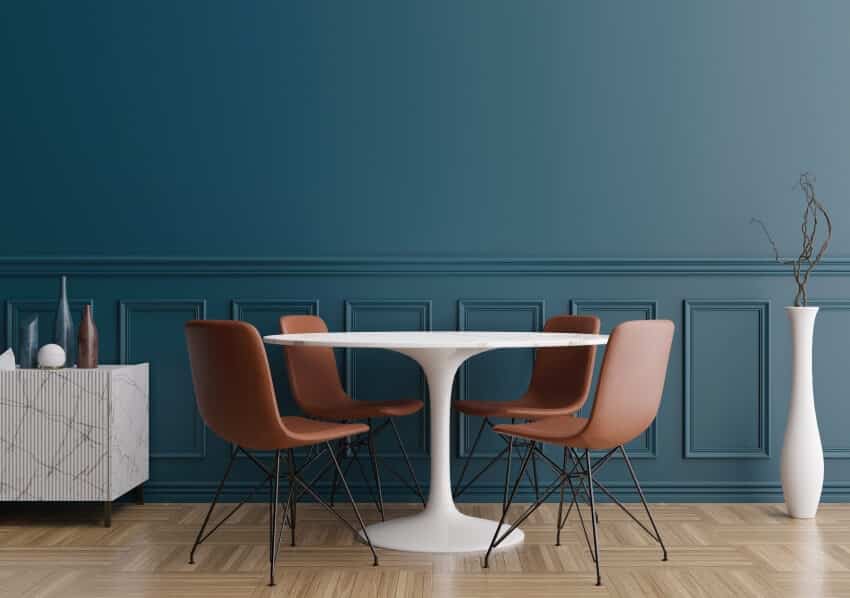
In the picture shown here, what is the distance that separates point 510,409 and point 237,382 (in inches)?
49.2

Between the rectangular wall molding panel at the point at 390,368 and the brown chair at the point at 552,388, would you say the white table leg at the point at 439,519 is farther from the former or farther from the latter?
the rectangular wall molding panel at the point at 390,368

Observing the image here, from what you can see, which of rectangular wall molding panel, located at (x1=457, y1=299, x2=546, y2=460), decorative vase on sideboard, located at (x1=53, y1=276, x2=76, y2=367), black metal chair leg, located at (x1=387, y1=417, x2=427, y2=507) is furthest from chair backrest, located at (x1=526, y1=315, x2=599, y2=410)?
decorative vase on sideboard, located at (x1=53, y1=276, x2=76, y2=367)

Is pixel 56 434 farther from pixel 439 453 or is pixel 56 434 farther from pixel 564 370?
pixel 564 370

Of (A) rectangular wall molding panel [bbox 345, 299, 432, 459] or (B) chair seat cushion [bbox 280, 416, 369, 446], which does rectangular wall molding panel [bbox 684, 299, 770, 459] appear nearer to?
(A) rectangular wall molding panel [bbox 345, 299, 432, 459]

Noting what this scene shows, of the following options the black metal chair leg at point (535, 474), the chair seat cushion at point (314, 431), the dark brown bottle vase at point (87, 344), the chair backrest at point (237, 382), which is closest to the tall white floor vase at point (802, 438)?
the black metal chair leg at point (535, 474)

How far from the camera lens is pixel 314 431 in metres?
3.40

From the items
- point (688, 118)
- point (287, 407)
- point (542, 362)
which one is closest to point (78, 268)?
point (287, 407)

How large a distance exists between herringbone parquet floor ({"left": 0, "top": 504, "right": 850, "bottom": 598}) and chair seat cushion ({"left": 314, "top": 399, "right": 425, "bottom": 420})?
0.44 meters

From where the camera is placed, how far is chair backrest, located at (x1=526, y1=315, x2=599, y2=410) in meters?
4.05

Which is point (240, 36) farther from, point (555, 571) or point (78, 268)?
point (555, 571)

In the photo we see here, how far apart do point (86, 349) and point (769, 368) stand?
3.00 meters

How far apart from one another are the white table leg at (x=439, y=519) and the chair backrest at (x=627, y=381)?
0.60 metres

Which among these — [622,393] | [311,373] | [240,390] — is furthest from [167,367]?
[622,393]

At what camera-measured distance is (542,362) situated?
433 centimetres
